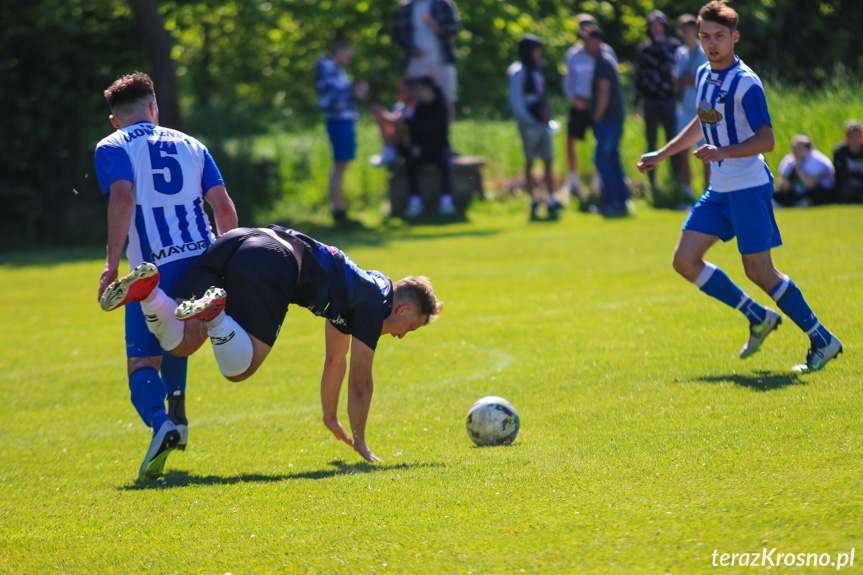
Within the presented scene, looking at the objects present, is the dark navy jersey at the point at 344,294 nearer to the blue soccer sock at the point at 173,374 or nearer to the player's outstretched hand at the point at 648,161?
the blue soccer sock at the point at 173,374

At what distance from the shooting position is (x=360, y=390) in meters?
5.33

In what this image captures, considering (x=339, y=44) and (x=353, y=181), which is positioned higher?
(x=339, y=44)

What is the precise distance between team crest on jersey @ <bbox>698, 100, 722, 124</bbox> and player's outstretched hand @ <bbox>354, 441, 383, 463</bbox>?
315 centimetres

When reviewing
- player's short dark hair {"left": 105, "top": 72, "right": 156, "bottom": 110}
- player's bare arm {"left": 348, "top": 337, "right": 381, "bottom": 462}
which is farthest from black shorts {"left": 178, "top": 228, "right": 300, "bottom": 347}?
player's short dark hair {"left": 105, "top": 72, "right": 156, "bottom": 110}

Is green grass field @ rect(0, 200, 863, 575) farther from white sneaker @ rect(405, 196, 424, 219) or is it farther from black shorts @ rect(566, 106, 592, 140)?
white sneaker @ rect(405, 196, 424, 219)

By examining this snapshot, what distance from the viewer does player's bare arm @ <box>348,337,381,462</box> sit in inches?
207

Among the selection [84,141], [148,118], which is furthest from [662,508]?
[84,141]

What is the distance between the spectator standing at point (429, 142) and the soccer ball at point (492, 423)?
1210 cm

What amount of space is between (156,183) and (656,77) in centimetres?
1205

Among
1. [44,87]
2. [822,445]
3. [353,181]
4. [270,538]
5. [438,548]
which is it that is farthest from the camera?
[353,181]

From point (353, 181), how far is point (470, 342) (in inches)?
542

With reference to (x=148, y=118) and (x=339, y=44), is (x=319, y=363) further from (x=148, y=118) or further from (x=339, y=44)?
(x=339, y=44)

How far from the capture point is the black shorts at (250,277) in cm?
516

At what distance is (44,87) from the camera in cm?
1816
